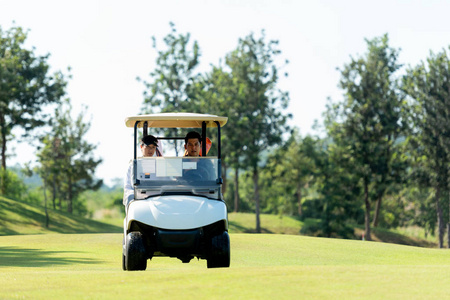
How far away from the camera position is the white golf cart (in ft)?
30.9

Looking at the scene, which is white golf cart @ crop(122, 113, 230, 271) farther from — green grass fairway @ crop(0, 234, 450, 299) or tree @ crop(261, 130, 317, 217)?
tree @ crop(261, 130, 317, 217)

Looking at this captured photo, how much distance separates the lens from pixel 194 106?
169ft

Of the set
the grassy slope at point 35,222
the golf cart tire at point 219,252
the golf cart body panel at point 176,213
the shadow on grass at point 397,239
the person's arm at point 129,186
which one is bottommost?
the shadow on grass at point 397,239

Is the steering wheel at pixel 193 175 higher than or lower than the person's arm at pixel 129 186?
higher

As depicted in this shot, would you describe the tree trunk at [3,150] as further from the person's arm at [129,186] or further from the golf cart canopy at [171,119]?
the person's arm at [129,186]

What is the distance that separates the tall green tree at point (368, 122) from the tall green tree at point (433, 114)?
6.60 metres

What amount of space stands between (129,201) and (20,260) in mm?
6811

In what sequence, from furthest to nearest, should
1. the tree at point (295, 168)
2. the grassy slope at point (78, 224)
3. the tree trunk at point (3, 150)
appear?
the tree at point (295, 168), the tree trunk at point (3, 150), the grassy slope at point (78, 224)

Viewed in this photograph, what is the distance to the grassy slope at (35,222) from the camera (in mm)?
36688

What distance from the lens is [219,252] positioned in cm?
972

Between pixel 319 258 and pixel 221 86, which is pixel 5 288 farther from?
pixel 221 86

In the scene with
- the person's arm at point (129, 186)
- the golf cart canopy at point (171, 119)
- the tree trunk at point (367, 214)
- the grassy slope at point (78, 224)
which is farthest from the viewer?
the tree trunk at point (367, 214)

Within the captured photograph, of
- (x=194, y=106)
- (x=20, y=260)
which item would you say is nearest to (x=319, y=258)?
(x=20, y=260)

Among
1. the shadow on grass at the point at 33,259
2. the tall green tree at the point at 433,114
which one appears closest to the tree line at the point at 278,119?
the tall green tree at the point at 433,114
